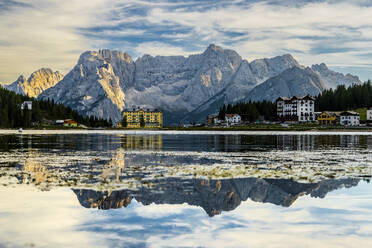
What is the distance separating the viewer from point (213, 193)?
26.8 m

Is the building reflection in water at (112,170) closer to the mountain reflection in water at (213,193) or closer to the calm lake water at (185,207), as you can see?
the calm lake water at (185,207)

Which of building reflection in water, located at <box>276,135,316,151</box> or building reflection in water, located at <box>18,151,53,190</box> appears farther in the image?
building reflection in water, located at <box>276,135,316,151</box>

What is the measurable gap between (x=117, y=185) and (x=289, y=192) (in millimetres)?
11726

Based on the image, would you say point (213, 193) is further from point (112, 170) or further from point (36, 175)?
point (36, 175)

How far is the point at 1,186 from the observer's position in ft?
95.1

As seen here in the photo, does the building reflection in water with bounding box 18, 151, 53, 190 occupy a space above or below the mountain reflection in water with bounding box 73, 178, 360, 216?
above

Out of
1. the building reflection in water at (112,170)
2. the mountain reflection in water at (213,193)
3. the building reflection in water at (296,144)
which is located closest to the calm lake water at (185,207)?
the mountain reflection in water at (213,193)

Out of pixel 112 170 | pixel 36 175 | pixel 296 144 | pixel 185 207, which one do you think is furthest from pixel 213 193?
pixel 296 144

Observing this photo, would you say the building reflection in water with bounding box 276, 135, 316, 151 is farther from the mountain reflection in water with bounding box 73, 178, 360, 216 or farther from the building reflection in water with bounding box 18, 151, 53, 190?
the building reflection in water with bounding box 18, 151, 53, 190

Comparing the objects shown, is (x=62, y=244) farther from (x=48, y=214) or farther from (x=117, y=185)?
(x=117, y=185)

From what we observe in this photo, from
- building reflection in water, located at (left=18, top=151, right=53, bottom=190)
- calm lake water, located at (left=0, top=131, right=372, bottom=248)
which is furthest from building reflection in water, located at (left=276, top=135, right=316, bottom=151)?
building reflection in water, located at (left=18, top=151, right=53, bottom=190)

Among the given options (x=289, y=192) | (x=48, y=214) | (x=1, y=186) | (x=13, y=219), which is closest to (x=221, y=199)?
(x=289, y=192)

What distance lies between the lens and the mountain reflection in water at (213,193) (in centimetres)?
2394

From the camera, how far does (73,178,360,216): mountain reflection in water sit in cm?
2394
